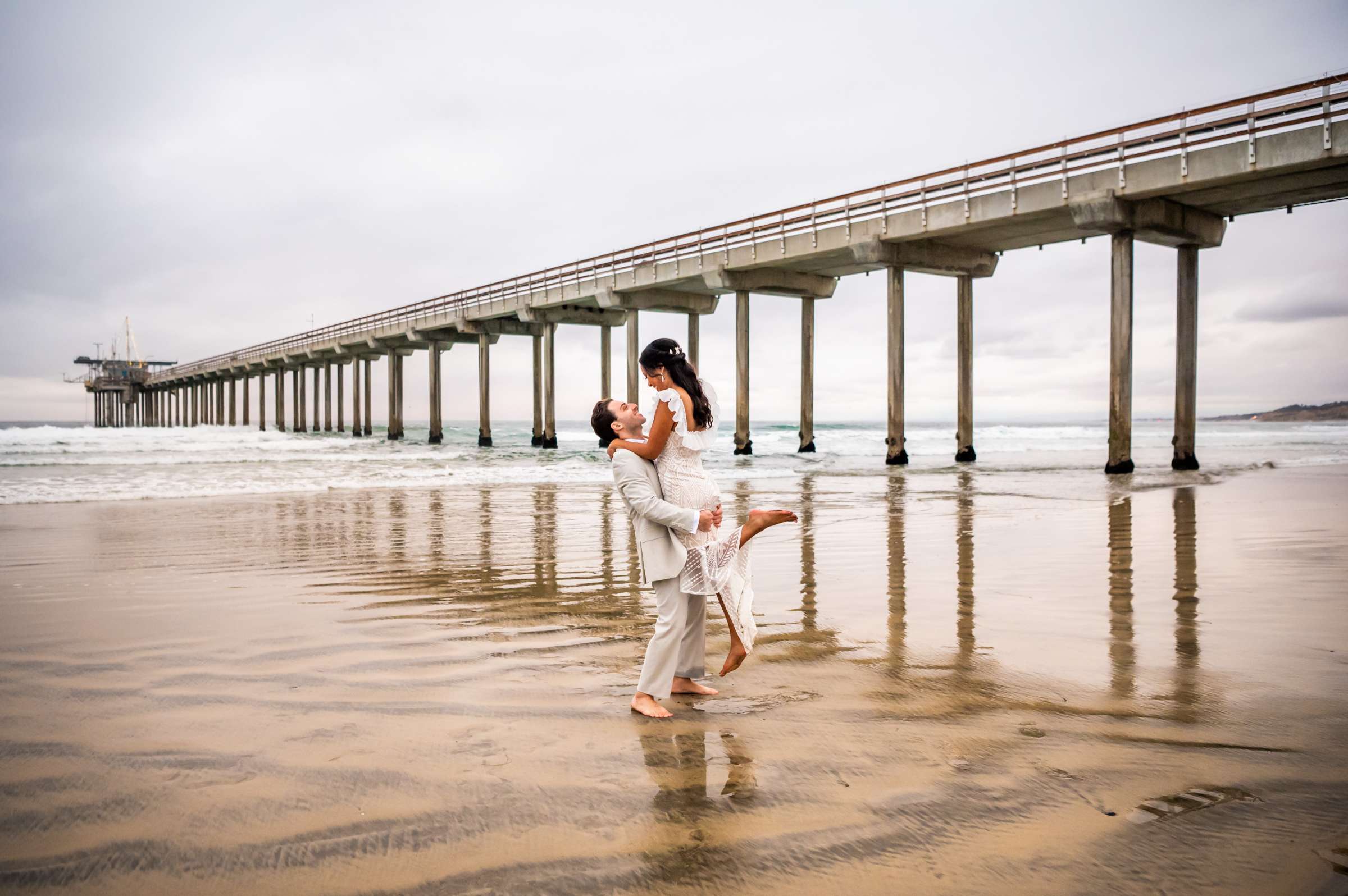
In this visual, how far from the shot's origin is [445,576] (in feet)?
20.0

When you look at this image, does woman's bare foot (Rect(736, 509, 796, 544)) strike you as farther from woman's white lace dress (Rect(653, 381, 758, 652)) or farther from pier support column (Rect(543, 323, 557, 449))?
pier support column (Rect(543, 323, 557, 449))

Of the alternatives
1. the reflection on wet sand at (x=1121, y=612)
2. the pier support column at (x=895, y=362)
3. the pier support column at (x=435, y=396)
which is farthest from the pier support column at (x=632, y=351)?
the reflection on wet sand at (x=1121, y=612)

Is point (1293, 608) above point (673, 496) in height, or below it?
below

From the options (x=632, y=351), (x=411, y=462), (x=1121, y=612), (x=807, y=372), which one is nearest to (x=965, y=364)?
(x=807, y=372)

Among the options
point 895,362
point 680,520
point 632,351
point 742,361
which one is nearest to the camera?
point 680,520

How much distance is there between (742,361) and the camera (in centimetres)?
2578

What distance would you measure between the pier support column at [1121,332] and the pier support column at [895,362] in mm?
5335

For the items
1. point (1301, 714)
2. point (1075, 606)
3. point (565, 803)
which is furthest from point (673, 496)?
point (1075, 606)

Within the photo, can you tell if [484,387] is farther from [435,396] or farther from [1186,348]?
[1186,348]

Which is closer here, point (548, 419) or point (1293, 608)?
point (1293, 608)

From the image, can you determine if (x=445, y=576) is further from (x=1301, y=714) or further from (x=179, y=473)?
(x=179, y=473)

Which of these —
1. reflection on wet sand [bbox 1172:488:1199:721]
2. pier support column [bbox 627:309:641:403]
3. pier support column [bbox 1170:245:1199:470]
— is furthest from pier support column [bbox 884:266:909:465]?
reflection on wet sand [bbox 1172:488:1199:721]

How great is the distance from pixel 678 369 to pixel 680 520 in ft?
2.01

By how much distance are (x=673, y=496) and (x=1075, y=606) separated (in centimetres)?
272
